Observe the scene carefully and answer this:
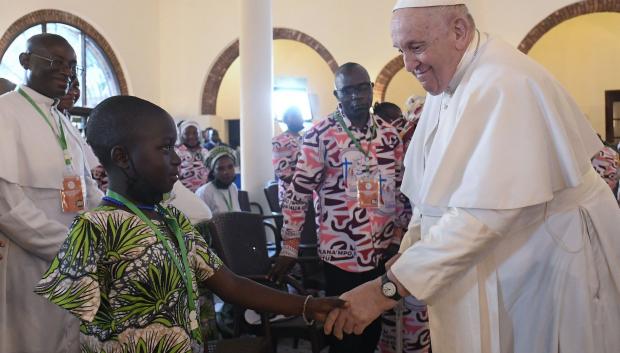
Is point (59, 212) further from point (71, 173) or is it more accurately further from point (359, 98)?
point (359, 98)

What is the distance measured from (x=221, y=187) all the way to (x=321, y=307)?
4.15 meters

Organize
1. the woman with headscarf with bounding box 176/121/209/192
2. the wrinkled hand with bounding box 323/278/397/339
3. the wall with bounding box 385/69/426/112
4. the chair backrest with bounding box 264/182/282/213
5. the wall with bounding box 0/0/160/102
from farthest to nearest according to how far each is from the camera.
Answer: the wall with bounding box 385/69/426/112 < the wall with bounding box 0/0/160/102 < the woman with headscarf with bounding box 176/121/209/192 < the chair backrest with bounding box 264/182/282/213 < the wrinkled hand with bounding box 323/278/397/339

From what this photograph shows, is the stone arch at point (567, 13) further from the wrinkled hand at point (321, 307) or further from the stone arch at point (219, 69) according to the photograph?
the wrinkled hand at point (321, 307)

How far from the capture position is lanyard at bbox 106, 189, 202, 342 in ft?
5.88

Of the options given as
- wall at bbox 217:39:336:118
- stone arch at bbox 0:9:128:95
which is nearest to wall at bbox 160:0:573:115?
stone arch at bbox 0:9:128:95

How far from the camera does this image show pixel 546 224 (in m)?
1.93

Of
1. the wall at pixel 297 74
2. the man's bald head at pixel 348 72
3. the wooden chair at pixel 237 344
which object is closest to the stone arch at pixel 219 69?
the wall at pixel 297 74

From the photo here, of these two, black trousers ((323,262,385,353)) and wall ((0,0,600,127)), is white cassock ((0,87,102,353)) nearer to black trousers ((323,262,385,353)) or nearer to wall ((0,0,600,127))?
black trousers ((323,262,385,353))

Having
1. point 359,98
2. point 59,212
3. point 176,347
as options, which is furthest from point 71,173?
point 359,98

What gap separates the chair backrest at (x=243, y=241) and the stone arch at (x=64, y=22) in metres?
7.95

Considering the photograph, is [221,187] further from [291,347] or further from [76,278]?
[76,278]

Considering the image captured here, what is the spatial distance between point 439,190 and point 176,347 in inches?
36.2

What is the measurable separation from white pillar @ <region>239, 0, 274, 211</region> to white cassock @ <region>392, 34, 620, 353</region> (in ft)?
21.8

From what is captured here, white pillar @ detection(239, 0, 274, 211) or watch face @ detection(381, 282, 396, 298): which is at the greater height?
white pillar @ detection(239, 0, 274, 211)
